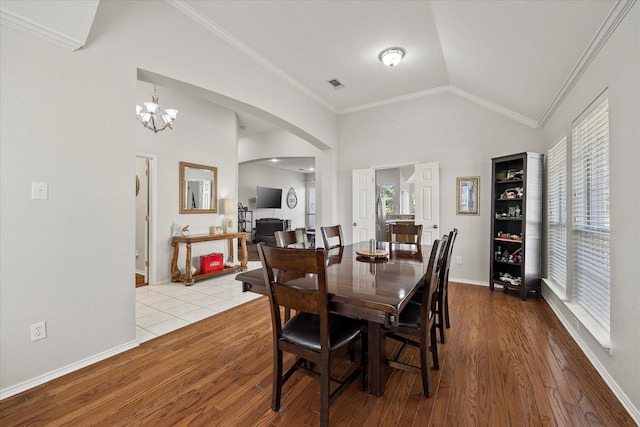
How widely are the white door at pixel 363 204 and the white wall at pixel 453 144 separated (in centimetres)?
25

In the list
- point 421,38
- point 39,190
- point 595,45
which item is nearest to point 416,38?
point 421,38

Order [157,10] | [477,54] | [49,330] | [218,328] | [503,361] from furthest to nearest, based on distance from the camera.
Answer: [477,54] → [218,328] → [157,10] → [503,361] → [49,330]

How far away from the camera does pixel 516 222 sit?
4.14 m

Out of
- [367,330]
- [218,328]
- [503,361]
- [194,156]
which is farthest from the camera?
[194,156]

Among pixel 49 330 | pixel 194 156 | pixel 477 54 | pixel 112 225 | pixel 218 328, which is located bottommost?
pixel 218 328

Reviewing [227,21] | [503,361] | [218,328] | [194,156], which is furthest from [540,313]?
[194,156]

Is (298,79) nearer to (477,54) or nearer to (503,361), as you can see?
(477,54)

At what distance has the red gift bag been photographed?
15.5 feet

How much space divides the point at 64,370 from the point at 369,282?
2262mm

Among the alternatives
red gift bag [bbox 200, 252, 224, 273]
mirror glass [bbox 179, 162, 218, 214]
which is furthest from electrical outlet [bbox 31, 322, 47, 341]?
mirror glass [bbox 179, 162, 218, 214]

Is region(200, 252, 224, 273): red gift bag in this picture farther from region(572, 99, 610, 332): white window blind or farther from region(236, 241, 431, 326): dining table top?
region(572, 99, 610, 332): white window blind

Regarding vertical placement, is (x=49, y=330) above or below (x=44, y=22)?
below

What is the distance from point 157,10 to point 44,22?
939mm

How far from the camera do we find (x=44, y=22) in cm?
181
